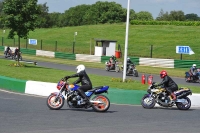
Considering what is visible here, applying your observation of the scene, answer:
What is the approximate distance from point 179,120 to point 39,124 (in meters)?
4.60

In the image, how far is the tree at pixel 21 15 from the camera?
99.4 ft

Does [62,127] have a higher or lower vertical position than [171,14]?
lower

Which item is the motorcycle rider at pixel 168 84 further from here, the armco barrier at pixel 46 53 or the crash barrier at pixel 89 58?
the armco barrier at pixel 46 53

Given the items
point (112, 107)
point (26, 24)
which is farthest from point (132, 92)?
point (26, 24)

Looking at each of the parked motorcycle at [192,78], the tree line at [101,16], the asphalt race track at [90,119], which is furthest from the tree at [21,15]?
the tree line at [101,16]

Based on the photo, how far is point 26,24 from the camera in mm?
30250

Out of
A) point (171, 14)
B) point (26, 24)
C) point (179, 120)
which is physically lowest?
point (179, 120)

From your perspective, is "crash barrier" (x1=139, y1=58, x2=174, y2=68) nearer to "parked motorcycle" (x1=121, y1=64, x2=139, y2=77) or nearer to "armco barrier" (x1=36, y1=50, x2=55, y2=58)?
"parked motorcycle" (x1=121, y1=64, x2=139, y2=77)

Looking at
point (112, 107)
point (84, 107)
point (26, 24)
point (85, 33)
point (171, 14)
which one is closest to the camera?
point (84, 107)

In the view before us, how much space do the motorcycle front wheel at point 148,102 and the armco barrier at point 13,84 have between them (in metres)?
5.81

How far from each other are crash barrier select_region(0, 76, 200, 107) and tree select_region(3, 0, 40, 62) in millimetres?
10235

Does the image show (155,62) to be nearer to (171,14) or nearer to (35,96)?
(35,96)

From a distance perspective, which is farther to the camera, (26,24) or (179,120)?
(26,24)

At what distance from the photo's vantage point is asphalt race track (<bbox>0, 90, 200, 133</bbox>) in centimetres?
1115
